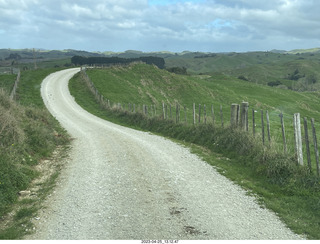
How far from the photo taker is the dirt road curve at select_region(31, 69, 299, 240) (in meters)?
7.65

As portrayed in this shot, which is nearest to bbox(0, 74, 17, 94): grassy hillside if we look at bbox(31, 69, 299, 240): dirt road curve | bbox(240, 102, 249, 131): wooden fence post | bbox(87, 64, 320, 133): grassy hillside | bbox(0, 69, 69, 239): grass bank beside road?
bbox(87, 64, 320, 133): grassy hillside

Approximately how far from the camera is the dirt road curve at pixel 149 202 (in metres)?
7.65

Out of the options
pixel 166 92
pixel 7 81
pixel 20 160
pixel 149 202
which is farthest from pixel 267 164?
pixel 7 81

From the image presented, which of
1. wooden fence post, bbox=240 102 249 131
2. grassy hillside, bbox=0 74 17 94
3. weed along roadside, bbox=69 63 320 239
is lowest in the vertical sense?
weed along roadside, bbox=69 63 320 239

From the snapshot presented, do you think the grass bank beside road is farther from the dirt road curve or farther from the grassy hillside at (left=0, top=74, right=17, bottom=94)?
the grassy hillside at (left=0, top=74, right=17, bottom=94)

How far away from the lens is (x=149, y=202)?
956 cm

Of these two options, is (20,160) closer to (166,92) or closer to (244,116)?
(244,116)

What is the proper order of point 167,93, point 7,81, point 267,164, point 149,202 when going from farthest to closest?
Result: 1. point 167,93
2. point 7,81
3. point 267,164
4. point 149,202

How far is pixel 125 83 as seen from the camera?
61750mm

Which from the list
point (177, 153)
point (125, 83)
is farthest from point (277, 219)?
point (125, 83)

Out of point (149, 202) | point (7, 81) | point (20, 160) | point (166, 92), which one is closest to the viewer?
point (149, 202)

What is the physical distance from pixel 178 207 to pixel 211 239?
82.0 inches

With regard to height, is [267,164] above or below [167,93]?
below
